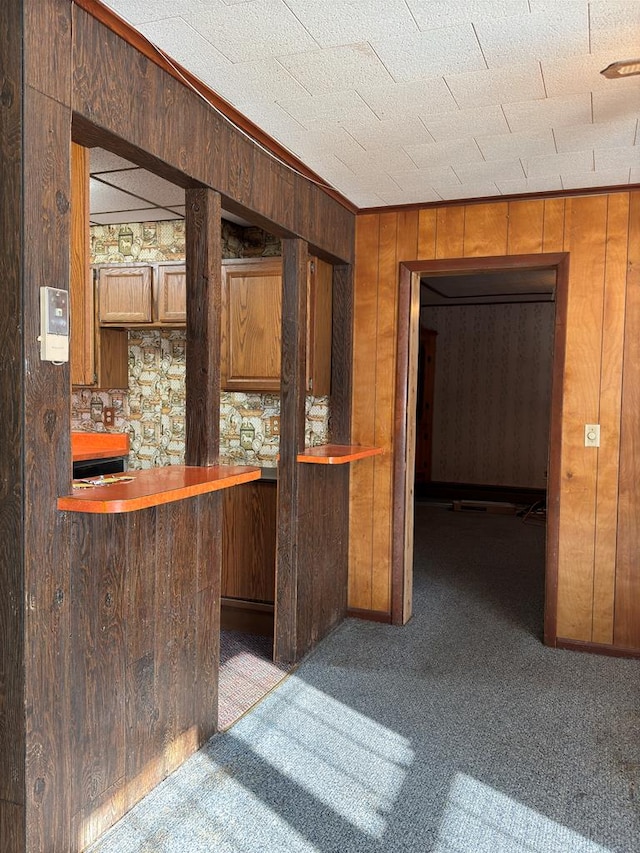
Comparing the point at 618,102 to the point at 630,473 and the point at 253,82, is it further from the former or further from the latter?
the point at 630,473

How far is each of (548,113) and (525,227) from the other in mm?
1154

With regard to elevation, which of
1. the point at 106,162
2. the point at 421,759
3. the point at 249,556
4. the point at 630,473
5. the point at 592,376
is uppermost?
the point at 106,162

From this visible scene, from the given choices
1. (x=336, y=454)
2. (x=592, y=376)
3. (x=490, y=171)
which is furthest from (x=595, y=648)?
(x=490, y=171)

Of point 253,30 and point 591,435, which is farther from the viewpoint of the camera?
point 591,435

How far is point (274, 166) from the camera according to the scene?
313cm

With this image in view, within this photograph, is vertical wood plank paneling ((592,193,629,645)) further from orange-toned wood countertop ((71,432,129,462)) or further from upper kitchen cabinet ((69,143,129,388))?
orange-toned wood countertop ((71,432,129,462))

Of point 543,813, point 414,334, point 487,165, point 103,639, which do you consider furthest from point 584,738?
point 487,165

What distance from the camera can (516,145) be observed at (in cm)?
306

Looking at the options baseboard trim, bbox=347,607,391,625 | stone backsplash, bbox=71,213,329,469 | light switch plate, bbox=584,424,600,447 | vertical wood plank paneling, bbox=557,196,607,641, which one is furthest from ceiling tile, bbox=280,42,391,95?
baseboard trim, bbox=347,607,391,625

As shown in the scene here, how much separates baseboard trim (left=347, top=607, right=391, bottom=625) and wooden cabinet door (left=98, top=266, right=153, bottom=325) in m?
2.25

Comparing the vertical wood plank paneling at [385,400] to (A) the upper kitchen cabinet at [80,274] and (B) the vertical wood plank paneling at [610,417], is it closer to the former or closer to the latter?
(B) the vertical wood plank paneling at [610,417]

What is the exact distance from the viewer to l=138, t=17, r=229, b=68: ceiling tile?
207 centimetres

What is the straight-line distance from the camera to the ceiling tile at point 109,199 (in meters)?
3.72

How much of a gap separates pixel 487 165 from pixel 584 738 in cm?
259
